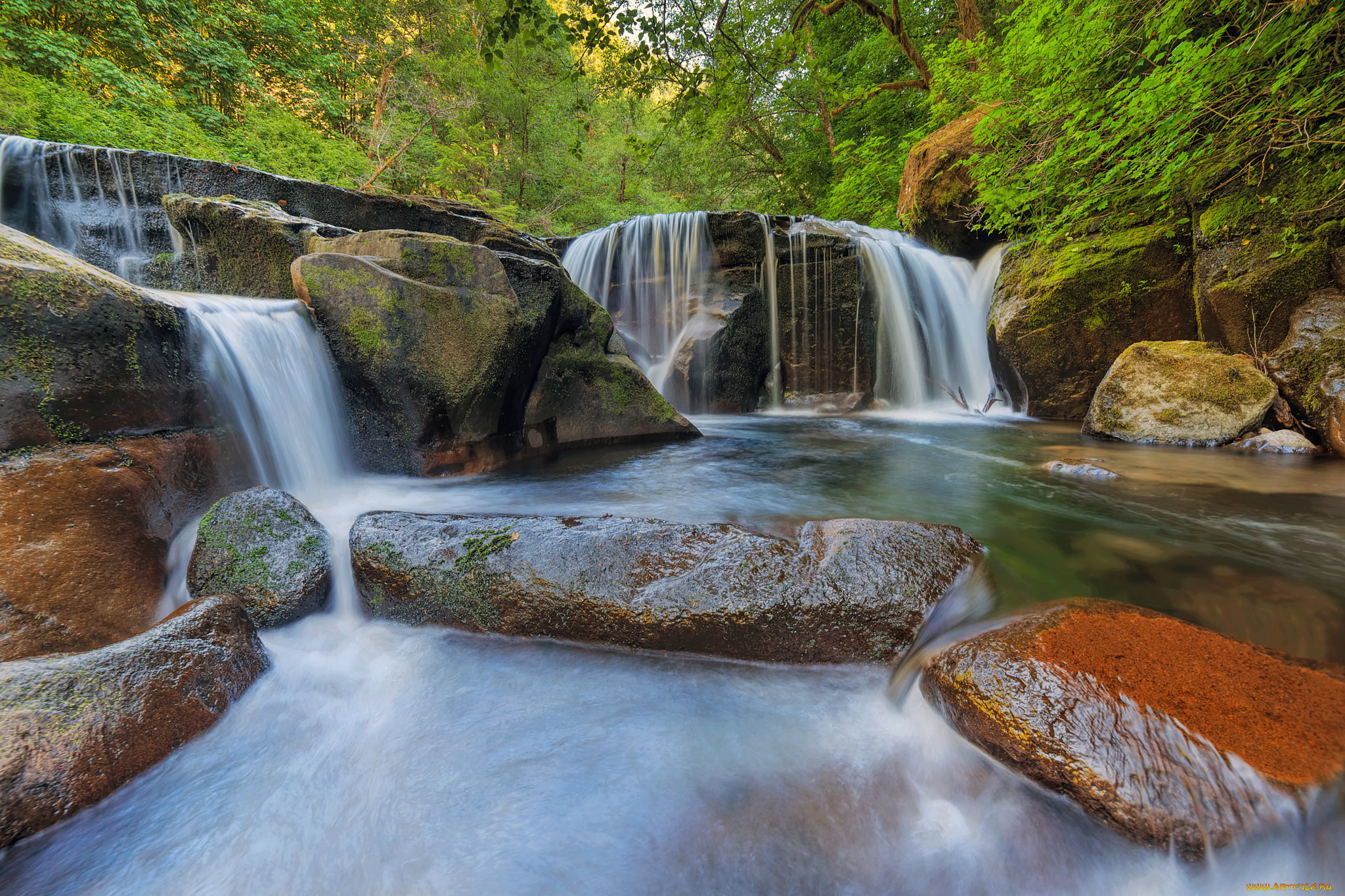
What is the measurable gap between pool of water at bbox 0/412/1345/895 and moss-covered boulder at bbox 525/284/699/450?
3082mm

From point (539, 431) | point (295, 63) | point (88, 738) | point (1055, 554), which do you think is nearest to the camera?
point (88, 738)

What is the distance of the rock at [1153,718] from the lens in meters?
1.22

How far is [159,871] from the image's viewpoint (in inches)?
51.7

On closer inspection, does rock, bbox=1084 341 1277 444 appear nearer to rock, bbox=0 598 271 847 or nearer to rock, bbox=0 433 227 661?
rock, bbox=0 598 271 847

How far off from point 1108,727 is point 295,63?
2084 cm

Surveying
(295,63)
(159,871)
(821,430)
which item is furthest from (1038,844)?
(295,63)

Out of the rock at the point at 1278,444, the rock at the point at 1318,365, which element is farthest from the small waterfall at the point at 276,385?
the rock at the point at 1318,365

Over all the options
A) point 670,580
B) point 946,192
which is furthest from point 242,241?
point 946,192

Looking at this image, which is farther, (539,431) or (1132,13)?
(539,431)

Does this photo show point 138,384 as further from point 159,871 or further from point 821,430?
point 821,430

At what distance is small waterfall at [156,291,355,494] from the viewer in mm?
3203

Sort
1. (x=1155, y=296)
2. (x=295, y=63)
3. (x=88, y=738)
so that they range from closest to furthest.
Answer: (x=88, y=738)
(x=1155, y=296)
(x=295, y=63)

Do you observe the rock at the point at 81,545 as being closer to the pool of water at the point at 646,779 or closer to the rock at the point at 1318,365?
the pool of water at the point at 646,779

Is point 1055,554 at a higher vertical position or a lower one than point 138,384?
lower
